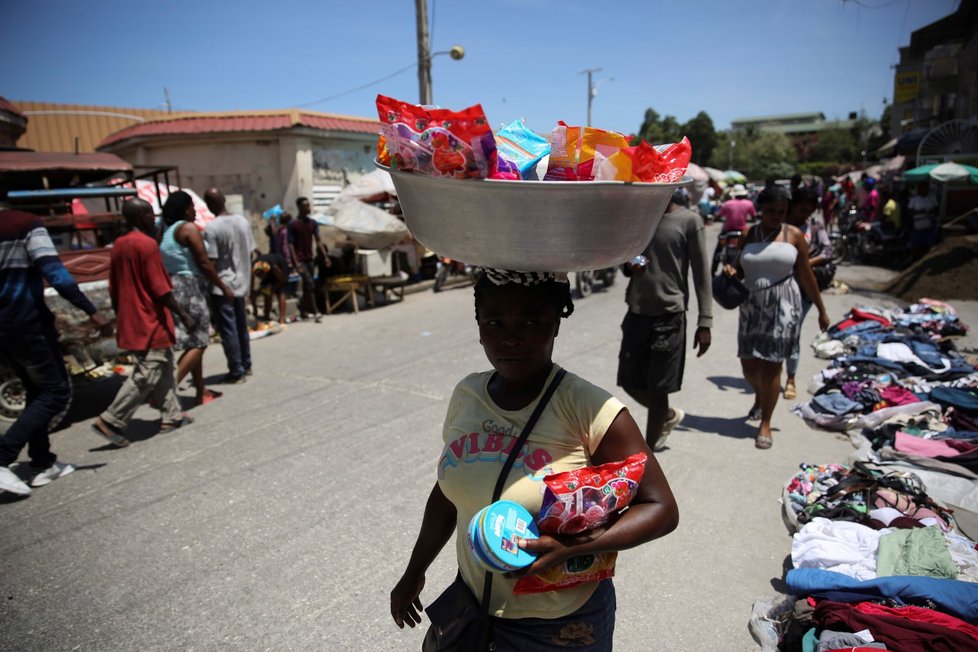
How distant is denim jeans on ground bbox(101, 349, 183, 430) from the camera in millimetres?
4816

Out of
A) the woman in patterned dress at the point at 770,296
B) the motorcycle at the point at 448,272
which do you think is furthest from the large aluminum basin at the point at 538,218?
the motorcycle at the point at 448,272

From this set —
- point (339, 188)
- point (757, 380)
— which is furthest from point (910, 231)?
point (339, 188)

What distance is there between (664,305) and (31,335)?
4.28 meters

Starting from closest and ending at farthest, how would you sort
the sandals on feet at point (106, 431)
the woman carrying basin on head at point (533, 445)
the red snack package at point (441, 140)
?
the red snack package at point (441, 140)
the woman carrying basin on head at point (533, 445)
the sandals on feet at point (106, 431)

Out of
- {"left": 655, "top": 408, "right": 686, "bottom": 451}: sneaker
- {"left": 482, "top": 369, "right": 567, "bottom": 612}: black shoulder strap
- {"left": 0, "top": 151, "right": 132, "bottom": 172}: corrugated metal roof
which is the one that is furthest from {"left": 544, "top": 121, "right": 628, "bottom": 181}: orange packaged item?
{"left": 0, "top": 151, "right": 132, "bottom": 172}: corrugated metal roof

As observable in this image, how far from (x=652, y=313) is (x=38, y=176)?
7.23 metres

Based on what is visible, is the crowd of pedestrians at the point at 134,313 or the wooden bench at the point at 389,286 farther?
the wooden bench at the point at 389,286

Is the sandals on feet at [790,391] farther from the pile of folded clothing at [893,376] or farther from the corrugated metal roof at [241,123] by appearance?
the corrugated metal roof at [241,123]

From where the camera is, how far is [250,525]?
12.0ft

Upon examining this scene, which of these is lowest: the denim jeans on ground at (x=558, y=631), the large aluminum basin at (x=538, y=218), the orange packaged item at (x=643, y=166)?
the denim jeans on ground at (x=558, y=631)

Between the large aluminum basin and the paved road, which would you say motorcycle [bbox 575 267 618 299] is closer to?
the paved road

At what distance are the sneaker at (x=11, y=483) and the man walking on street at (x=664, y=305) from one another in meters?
4.13

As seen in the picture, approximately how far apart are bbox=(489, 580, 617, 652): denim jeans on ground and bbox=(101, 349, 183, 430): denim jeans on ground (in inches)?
171

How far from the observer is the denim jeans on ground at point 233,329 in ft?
20.7
